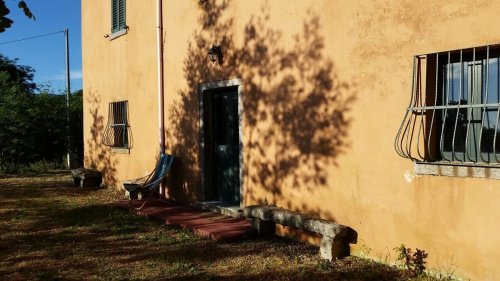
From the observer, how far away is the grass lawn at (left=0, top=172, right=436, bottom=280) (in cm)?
478

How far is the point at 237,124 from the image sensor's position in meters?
7.41

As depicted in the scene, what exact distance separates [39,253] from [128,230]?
1.34 m

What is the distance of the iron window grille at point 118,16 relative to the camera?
10.8 m

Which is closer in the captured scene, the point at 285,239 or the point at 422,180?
the point at 422,180

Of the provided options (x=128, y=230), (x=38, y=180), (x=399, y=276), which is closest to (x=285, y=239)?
(x=399, y=276)

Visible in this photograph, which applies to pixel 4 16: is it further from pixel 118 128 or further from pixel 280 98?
pixel 118 128

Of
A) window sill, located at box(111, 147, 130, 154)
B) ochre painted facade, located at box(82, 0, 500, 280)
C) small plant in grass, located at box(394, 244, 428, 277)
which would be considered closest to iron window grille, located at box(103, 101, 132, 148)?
window sill, located at box(111, 147, 130, 154)

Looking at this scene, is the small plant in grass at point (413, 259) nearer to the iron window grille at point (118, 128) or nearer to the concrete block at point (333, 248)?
the concrete block at point (333, 248)

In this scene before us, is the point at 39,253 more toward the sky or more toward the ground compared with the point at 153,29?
more toward the ground

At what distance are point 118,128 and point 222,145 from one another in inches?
176

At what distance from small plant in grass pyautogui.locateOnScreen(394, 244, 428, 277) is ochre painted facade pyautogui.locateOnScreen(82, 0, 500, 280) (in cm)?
8

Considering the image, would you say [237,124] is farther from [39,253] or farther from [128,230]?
[39,253]

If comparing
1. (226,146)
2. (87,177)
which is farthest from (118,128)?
(226,146)

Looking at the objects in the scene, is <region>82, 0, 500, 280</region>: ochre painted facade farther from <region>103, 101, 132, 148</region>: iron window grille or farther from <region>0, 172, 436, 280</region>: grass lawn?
<region>103, 101, 132, 148</region>: iron window grille
